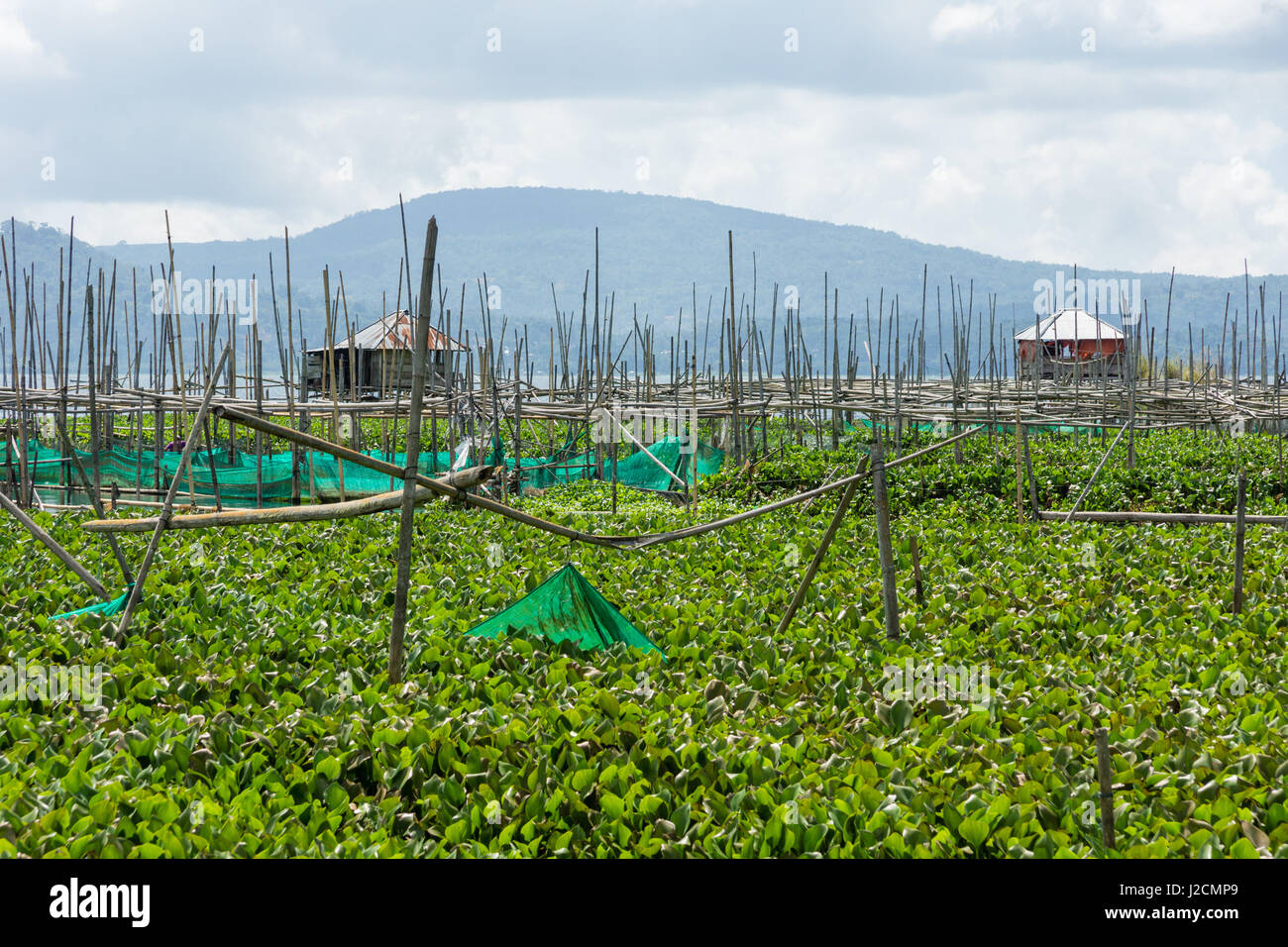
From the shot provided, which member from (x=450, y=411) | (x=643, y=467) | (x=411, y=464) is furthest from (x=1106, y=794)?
(x=643, y=467)

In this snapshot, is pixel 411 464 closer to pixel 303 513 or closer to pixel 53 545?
pixel 303 513

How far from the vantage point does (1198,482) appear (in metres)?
12.2

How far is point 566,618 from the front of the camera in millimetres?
5543

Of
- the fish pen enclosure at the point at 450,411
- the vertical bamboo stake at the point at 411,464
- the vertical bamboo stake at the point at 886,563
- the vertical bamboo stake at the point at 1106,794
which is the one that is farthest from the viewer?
the fish pen enclosure at the point at 450,411

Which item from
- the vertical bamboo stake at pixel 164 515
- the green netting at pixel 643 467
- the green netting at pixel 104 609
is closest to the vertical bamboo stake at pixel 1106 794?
the vertical bamboo stake at pixel 164 515

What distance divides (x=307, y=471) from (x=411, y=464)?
9.72 m

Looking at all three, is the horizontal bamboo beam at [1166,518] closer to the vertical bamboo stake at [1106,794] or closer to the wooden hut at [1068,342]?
the vertical bamboo stake at [1106,794]

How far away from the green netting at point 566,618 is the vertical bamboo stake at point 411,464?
0.73m

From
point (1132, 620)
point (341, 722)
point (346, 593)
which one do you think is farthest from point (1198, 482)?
point (341, 722)

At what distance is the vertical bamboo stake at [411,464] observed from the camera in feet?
15.1

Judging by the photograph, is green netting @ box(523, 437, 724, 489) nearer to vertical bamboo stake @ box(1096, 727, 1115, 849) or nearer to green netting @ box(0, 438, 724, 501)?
green netting @ box(0, 438, 724, 501)

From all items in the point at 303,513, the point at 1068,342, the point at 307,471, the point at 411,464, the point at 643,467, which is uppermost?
A: the point at 1068,342
